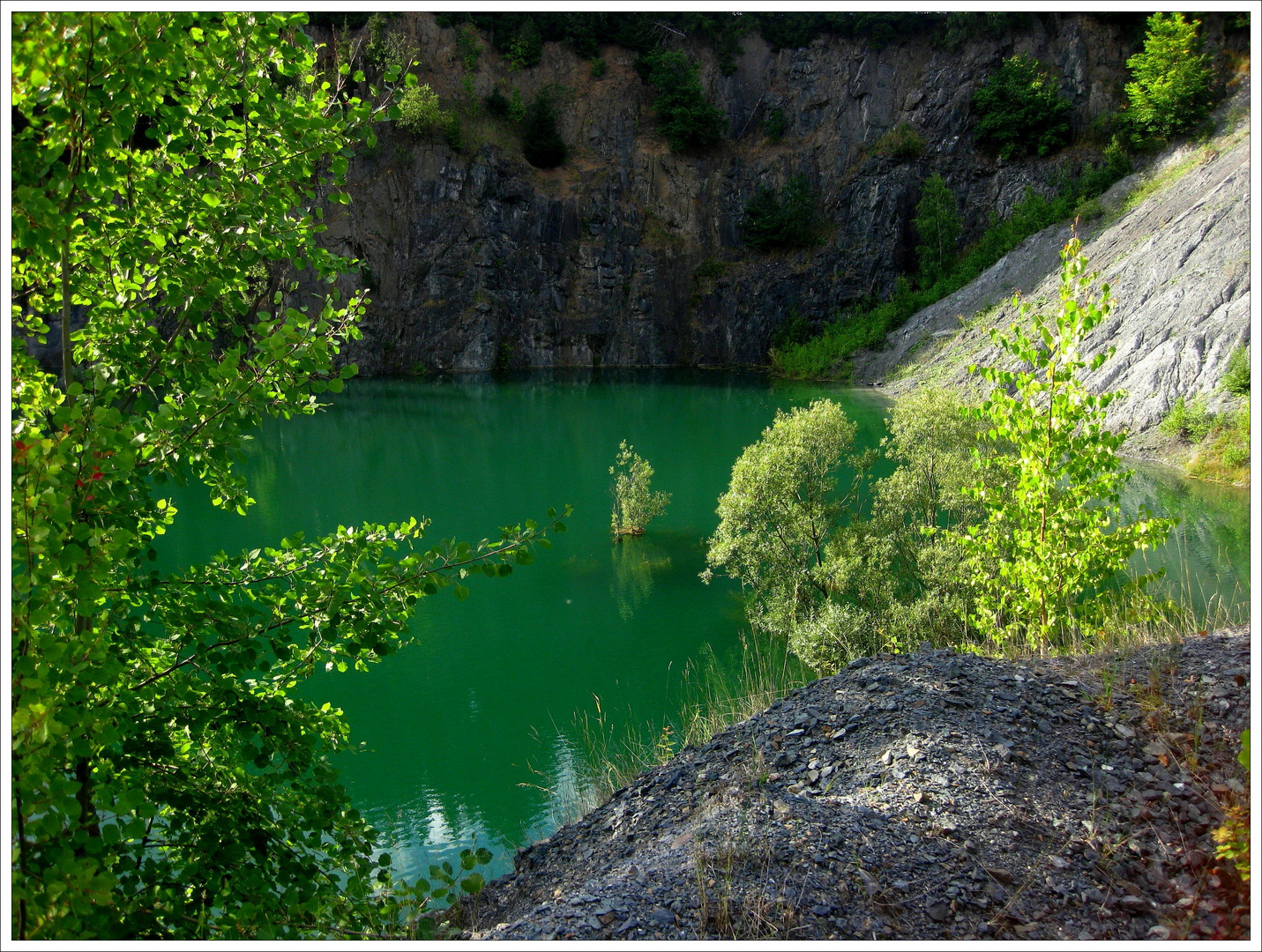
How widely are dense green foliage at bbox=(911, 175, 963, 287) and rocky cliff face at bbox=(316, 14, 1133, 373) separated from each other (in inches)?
98.5

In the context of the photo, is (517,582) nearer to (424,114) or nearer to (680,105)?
(424,114)

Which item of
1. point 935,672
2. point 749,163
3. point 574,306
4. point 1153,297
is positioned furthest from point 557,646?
point 749,163

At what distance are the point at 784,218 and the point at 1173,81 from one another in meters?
19.4

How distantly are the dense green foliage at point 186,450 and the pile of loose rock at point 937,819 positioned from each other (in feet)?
3.99

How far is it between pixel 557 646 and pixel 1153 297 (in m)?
21.4

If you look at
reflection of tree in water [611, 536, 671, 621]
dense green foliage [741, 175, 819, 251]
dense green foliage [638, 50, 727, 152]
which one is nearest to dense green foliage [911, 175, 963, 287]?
dense green foliage [741, 175, 819, 251]

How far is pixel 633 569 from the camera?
1644cm

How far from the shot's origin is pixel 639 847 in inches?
205

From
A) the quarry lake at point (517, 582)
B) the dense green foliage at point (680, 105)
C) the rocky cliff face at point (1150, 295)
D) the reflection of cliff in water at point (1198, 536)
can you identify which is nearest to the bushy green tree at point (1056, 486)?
the quarry lake at point (517, 582)

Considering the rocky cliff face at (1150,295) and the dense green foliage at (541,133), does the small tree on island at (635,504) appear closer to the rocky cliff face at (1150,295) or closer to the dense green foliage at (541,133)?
the rocky cliff face at (1150,295)

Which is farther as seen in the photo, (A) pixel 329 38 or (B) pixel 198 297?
(A) pixel 329 38

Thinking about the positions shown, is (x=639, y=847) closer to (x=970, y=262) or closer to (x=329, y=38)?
(x=970, y=262)

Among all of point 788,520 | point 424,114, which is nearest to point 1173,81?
point 424,114

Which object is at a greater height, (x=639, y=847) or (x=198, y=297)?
(x=198, y=297)
